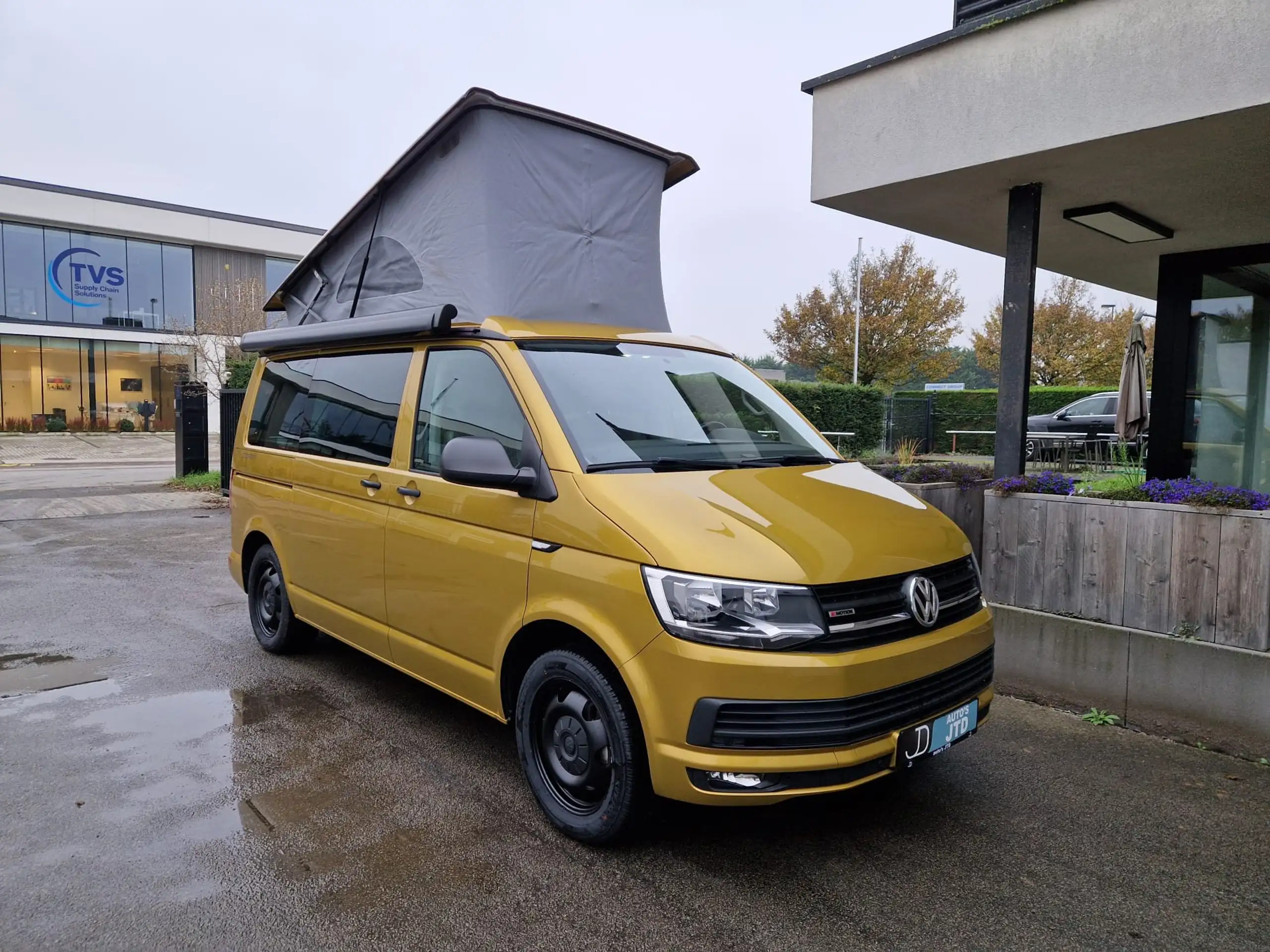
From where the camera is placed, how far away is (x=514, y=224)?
4.29 m

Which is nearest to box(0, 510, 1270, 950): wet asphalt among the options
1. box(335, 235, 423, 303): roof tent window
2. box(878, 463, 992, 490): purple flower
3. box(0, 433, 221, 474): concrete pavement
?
box(878, 463, 992, 490): purple flower

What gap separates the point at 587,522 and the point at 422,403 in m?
1.45

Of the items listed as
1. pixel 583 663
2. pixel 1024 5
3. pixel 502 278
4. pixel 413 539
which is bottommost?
pixel 583 663

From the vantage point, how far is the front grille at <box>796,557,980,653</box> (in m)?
2.81

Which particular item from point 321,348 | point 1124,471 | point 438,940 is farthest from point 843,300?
point 438,940

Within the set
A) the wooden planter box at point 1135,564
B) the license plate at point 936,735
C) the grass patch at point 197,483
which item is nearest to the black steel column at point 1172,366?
the wooden planter box at point 1135,564

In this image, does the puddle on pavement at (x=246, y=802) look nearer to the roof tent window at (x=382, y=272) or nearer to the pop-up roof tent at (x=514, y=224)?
the pop-up roof tent at (x=514, y=224)

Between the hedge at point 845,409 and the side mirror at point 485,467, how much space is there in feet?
62.8

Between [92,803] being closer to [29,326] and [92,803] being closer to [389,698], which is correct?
[389,698]

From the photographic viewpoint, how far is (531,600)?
10.8ft

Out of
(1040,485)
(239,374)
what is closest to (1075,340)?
(239,374)

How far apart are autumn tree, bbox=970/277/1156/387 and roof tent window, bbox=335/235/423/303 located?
1283 inches

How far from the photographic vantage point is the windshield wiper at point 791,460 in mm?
3676

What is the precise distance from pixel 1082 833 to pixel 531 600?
8.02 ft
